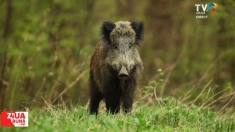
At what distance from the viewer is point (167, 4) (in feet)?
64.6

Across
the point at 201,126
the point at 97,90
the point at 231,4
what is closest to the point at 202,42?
the point at 231,4

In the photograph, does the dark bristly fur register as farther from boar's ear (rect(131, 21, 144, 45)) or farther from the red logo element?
the red logo element

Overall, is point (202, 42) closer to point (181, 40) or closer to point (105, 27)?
point (181, 40)

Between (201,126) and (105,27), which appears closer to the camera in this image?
(201,126)

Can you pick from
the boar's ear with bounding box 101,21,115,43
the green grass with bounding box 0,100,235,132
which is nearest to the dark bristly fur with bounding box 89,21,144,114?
the boar's ear with bounding box 101,21,115,43

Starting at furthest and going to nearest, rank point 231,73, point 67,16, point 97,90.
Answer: point 231,73 < point 67,16 < point 97,90

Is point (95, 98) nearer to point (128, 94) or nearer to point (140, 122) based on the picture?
point (128, 94)

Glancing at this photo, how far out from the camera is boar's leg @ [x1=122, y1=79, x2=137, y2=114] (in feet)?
Result: 25.3

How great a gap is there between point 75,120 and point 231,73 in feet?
38.5

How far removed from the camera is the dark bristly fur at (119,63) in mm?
7566

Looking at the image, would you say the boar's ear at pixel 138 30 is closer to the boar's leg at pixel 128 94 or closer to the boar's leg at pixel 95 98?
the boar's leg at pixel 128 94

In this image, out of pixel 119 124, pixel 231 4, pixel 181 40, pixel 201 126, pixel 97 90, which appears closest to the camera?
pixel 119 124

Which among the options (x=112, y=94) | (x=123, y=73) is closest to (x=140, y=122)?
(x=123, y=73)

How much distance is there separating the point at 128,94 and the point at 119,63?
0.59 meters
